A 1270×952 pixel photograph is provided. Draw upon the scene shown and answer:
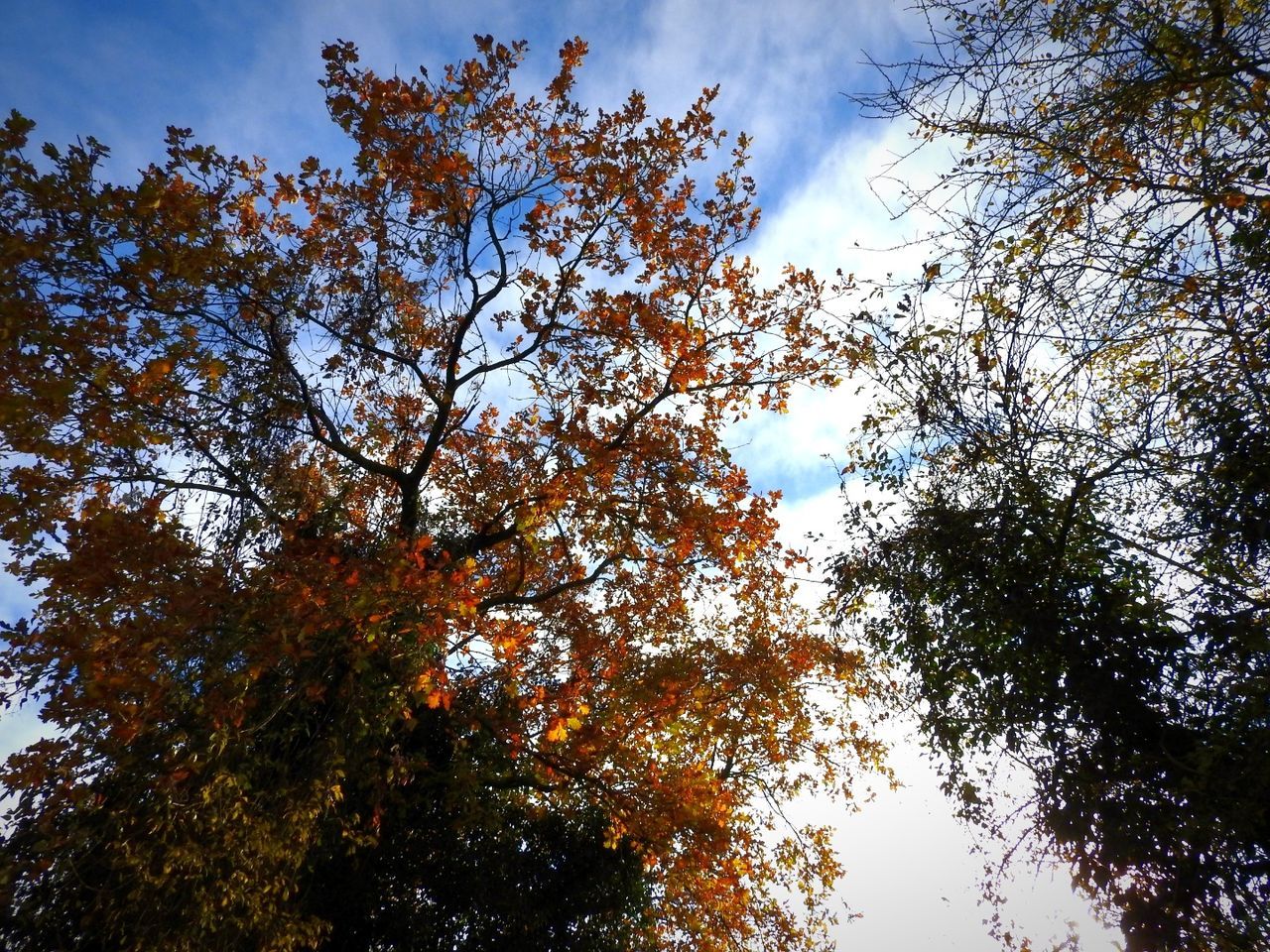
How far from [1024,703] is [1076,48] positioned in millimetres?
4943

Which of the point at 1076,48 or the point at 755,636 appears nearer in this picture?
the point at 1076,48

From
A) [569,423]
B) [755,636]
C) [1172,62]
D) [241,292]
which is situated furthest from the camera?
[755,636]

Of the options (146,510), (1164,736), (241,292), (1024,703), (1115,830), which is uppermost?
(241,292)

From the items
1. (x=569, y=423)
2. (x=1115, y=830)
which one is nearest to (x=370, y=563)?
(x=569, y=423)

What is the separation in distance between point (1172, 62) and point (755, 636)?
11807 millimetres

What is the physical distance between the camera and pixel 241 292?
359 inches

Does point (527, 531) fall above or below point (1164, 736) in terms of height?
above

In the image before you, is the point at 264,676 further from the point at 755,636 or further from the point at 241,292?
the point at 755,636

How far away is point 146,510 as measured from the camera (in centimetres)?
837

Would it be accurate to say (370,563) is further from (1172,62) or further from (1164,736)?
(1172,62)

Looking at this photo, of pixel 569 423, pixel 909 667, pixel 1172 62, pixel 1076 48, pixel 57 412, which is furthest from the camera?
pixel 569 423

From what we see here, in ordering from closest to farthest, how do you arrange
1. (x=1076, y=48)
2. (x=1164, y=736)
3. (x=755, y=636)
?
(x=1076, y=48) → (x=1164, y=736) → (x=755, y=636)

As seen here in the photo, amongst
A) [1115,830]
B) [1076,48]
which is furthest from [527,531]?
[1076,48]

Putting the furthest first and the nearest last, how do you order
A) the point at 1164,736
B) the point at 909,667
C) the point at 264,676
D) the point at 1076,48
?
the point at 264,676 → the point at 909,667 → the point at 1164,736 → the point at 1076,48
